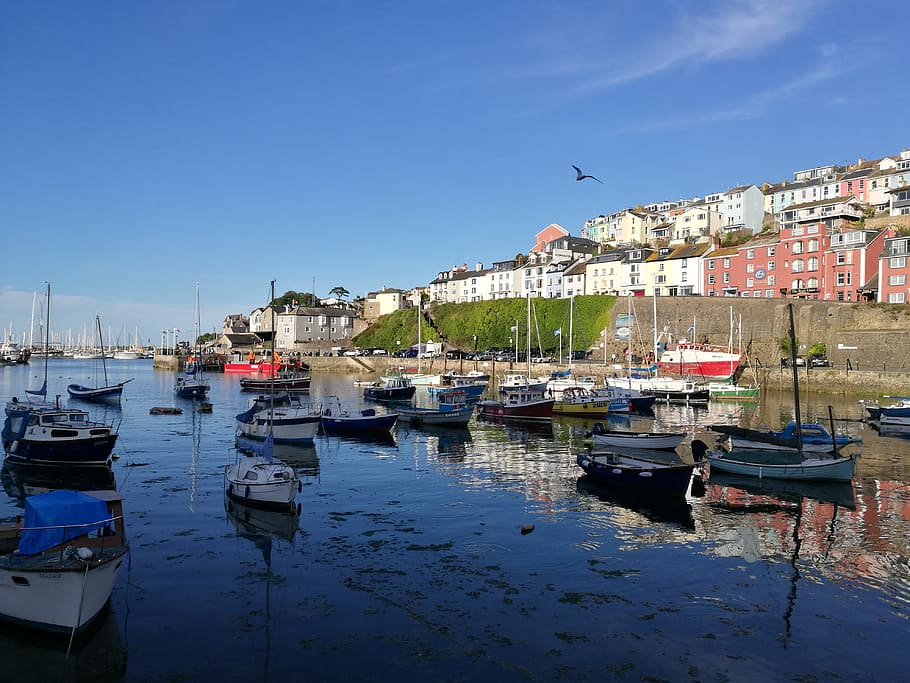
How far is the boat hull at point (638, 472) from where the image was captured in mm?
25234

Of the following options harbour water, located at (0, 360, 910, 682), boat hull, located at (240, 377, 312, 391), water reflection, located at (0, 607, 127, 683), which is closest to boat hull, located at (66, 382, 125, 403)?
boat hull, located at (240, 377, 312, 391)

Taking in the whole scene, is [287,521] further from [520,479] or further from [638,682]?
[638,682]

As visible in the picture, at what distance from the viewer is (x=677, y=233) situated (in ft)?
398

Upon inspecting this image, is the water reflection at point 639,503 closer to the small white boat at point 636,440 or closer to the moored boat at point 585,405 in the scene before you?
the small white boat at point 636,440

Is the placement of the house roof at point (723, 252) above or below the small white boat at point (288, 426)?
above

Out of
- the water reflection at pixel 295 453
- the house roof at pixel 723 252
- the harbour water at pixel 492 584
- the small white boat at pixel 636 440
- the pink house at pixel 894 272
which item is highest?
the house roof at pixel 723 252

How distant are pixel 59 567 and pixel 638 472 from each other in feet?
63.9

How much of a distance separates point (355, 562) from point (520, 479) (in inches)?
479

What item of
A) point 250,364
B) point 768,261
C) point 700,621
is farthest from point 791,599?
point 250,364

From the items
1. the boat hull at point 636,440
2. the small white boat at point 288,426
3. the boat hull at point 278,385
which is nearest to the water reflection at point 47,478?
the small white boat at point 288,426

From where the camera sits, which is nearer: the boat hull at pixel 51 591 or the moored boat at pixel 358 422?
the boat hull at pixel 51 591

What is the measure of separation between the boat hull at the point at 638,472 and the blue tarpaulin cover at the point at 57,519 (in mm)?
18336

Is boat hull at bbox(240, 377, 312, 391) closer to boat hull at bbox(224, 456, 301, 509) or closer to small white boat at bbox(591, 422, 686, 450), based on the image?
small white boat at bbox(591, 422, 686, 450)

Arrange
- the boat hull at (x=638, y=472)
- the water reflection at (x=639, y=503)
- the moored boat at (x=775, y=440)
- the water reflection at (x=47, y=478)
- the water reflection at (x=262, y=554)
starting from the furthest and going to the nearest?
the moored boat at (x=775, y=440) < the water reflection at (x=47, y=478) < the boat hull at (x=638, y=472) < the water reflection at (x=639, y=503) < the water reflection at (x=262, y=554)
